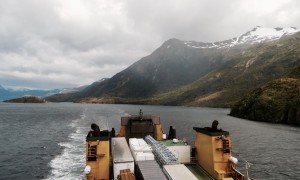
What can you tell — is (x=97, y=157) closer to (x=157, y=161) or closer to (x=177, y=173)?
(x=157, y=161)

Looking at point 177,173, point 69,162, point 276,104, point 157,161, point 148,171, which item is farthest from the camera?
point 276,104

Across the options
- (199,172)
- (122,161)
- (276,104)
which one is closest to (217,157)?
(199,172)

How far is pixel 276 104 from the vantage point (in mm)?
158625

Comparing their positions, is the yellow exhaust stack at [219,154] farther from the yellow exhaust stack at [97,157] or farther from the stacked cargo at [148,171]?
the yellow exhaust stack at [97,157]

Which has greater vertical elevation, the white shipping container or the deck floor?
the white shipping container

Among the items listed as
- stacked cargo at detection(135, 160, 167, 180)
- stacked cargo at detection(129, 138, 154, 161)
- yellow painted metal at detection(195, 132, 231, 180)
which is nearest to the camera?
stacked cargo at detection(135, 160, 167, 180)

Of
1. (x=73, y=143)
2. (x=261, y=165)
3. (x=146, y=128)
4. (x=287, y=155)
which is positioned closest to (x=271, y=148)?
(x=287, y=155)

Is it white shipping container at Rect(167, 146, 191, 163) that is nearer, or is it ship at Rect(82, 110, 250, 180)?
ship at Rect(82, 110, 250, 180)

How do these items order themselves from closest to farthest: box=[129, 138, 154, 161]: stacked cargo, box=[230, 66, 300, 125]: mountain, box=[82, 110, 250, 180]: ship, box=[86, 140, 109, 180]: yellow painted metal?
box=[82, 110, 250, 180]: ship
box=[86, 140, 109, 180]: yellow painted metal
box=[129, 138, 154, 161]: stacked cargo
box=[230, 66, 300, 125]: mountain

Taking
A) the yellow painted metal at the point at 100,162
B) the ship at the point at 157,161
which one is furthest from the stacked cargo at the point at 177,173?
the yellow painted metal at the point at 100,162

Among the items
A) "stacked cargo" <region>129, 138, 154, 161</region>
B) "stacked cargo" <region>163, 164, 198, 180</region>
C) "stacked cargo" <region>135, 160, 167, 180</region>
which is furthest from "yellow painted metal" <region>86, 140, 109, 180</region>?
"stacked cargo" <region>163, 164, 198, 180</region>

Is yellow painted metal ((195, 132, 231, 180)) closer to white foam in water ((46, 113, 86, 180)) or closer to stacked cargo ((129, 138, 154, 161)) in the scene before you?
stacked cargo ((129, 138, 154, 161))

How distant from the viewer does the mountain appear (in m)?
146

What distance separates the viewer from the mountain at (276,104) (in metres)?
146
